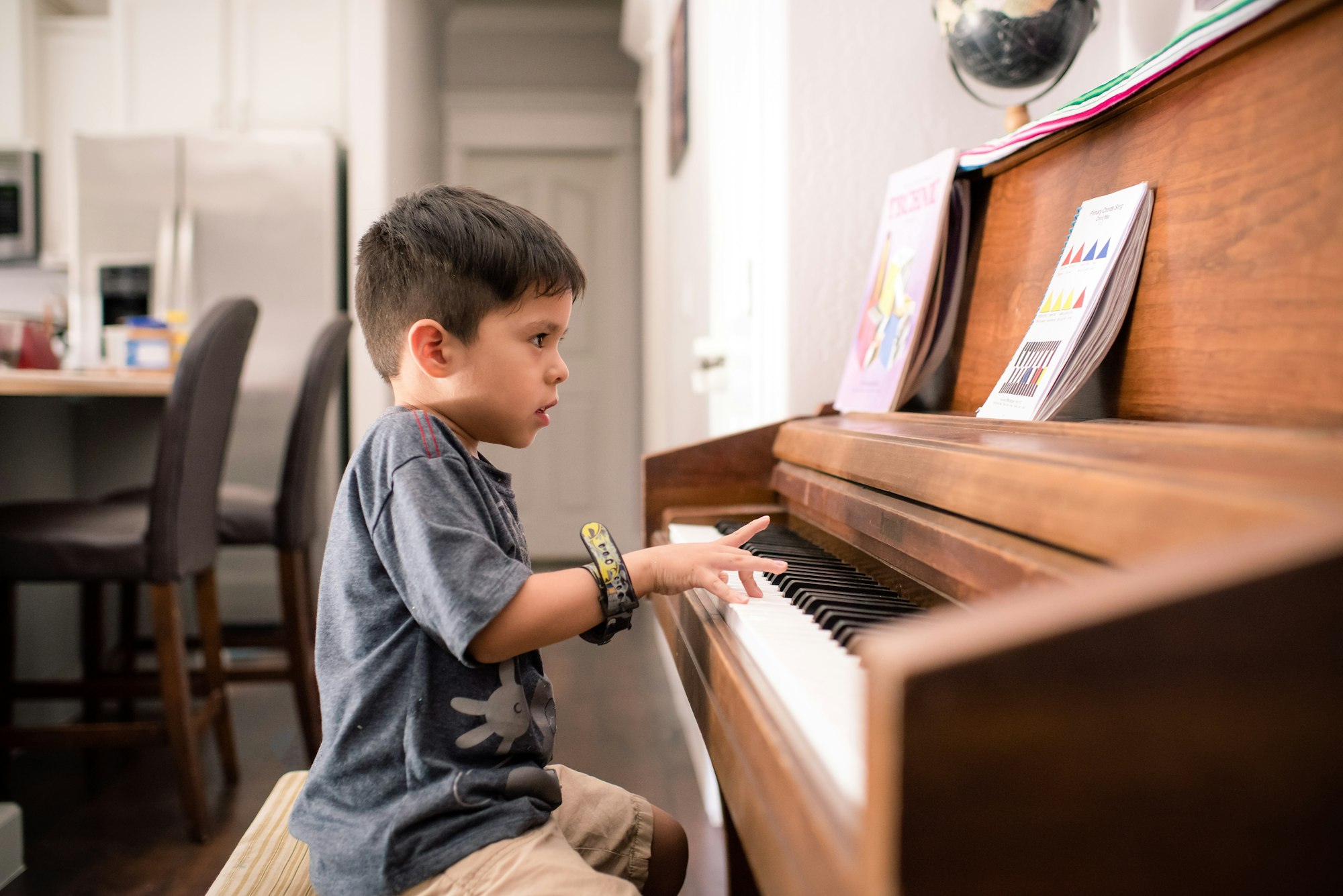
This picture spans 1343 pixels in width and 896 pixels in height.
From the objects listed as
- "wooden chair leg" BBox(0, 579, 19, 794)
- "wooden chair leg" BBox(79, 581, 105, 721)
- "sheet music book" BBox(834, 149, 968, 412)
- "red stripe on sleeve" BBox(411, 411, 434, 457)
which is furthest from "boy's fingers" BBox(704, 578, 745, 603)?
"wooden chair leg" BBox(79, 581, 105, 721)

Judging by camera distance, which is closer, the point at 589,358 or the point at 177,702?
the point at 177,702

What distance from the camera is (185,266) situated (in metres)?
3.53

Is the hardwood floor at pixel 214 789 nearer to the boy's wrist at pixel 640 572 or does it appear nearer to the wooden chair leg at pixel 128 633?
the wooden chair leg at pixel 128 633

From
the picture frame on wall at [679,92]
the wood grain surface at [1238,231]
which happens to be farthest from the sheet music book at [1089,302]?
the picture frame on wall at [679,92]

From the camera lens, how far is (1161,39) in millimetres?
1412

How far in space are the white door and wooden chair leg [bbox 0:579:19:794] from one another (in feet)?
11.1

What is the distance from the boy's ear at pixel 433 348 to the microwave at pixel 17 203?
442 cm

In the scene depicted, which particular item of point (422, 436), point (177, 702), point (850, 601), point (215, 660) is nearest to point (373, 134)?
point (215, 660)

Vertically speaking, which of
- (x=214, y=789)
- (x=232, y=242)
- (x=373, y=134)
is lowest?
(x=214, y=789)

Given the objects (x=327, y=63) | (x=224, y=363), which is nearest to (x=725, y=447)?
(x=224, y=363)

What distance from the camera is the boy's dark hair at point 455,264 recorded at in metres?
0.87

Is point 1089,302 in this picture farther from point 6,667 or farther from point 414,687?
point 6,667

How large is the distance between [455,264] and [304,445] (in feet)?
5.55

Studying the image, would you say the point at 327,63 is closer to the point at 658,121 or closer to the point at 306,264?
the point at 306,264
